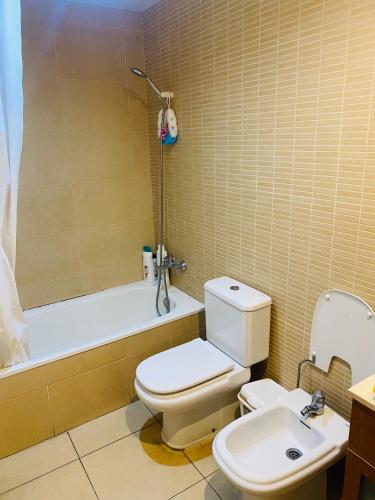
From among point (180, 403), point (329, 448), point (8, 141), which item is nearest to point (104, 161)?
point (8, 141)

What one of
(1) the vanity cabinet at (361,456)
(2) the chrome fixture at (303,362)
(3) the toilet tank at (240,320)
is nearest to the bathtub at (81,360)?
(3) the toilet tank at (240,320)

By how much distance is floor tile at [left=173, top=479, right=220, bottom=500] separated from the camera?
1638 millimetres

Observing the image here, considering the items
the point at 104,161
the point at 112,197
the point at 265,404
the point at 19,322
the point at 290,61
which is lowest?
the point at 265,404

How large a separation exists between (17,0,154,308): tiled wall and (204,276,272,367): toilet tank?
988 millimetres

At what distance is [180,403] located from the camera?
1.67 metres

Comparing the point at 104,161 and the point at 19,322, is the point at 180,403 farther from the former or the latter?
the point at 104,161

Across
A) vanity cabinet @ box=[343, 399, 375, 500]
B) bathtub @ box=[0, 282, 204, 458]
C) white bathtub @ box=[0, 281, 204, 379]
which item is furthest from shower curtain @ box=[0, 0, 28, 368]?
vanity cabinet @ box=[343, 399, 375, 500]

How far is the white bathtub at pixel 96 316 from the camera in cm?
237

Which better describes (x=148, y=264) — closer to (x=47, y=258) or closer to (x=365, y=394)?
(x=47, y=258)

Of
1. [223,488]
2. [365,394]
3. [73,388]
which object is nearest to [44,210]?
[73,388]

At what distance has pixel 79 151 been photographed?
241 cm

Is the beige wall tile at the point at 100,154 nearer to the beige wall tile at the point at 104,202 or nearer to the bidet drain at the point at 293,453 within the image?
the beige wall tile at the point at 104,202

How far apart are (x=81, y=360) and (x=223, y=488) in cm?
92

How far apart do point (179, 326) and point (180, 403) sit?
646 mm
